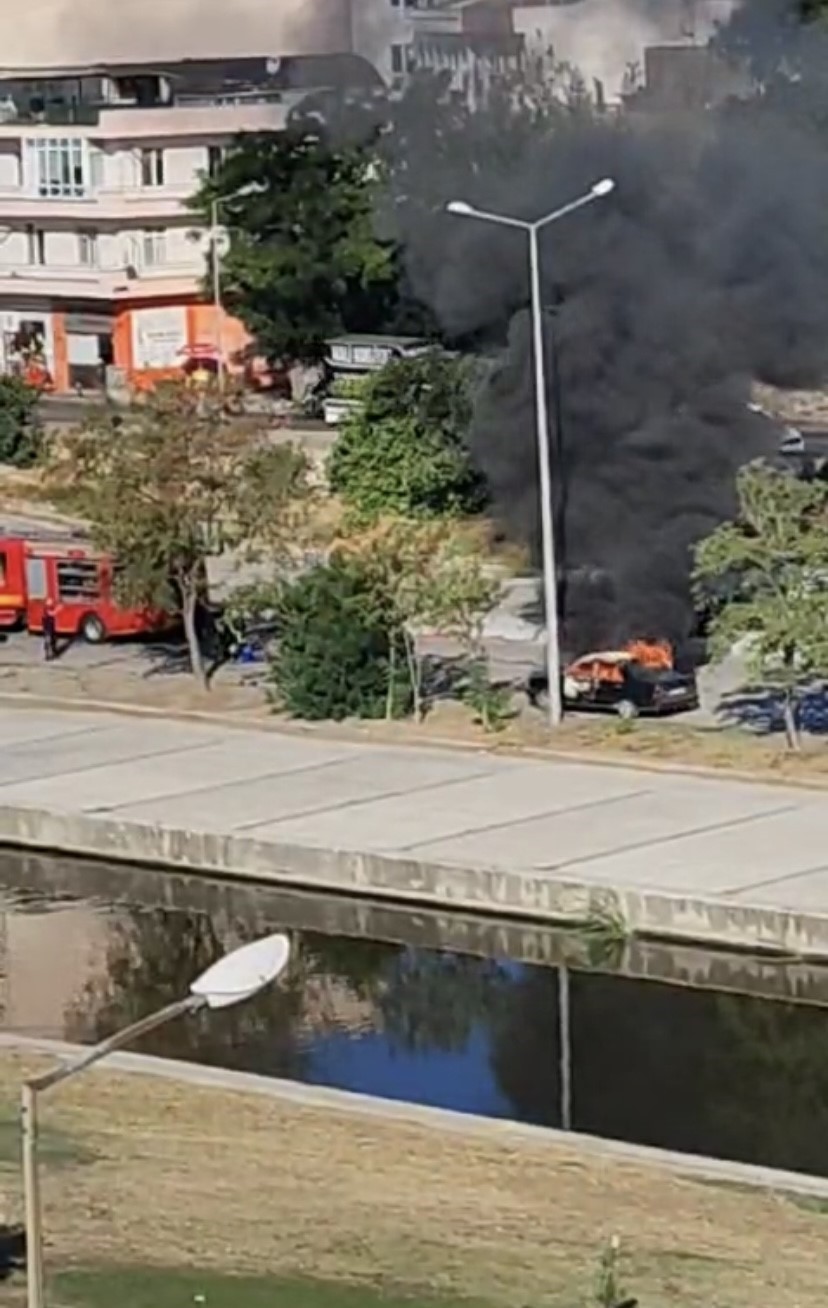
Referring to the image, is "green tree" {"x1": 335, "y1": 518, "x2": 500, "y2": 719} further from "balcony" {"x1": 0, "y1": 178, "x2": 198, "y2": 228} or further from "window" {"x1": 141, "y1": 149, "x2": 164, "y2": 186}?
"window" {"x1": 141, "y1": 149, "x2": 164, "y2": 186}

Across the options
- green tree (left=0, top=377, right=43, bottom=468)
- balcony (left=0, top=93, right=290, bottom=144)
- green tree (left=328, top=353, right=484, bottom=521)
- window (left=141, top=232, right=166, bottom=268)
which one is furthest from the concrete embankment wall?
window (left=141, top=232, right=166, bottom=268)

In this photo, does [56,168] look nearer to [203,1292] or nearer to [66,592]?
[66,592]

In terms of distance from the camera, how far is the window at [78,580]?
34781 mm

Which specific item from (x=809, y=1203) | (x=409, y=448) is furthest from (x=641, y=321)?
(x=809, y=1203)

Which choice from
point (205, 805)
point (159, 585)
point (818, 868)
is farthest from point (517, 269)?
point (818, 868)

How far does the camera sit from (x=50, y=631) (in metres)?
34.7

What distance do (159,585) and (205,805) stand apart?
17.6ft

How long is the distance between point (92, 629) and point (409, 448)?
7.29 m

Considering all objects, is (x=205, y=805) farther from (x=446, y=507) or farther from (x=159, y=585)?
(x=446, y=507)

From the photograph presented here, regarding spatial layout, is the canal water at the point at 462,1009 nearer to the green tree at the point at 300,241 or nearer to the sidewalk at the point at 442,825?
the sidewalk at the point at 442,825

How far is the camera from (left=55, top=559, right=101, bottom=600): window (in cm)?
3478

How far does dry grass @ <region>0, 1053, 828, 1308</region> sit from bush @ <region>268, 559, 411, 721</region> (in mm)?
10756

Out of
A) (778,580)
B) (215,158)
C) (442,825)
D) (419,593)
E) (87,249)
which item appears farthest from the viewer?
(87,249)

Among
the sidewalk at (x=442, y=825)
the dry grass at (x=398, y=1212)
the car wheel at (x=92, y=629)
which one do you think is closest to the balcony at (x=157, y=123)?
the car wheel at (x=92, y=629)
